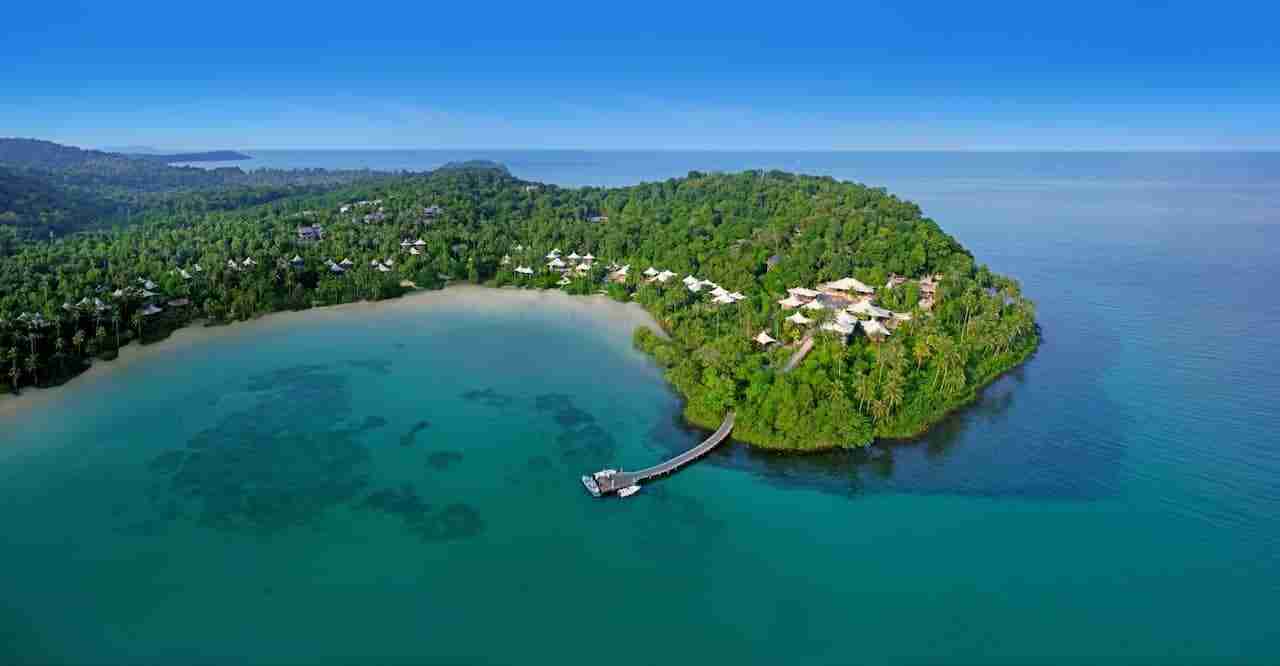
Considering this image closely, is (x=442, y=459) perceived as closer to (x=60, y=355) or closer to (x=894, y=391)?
(x=894, y=391)

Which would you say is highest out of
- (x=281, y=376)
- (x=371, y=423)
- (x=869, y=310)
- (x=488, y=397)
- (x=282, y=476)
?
(x=869, y=310)

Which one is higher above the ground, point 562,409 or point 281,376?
point 281,376

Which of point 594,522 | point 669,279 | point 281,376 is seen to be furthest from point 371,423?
point 669,279

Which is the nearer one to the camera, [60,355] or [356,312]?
[60,355]

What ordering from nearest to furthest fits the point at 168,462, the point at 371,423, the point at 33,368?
the point at 168,462 → the point at 371,423 → the point at 33,368

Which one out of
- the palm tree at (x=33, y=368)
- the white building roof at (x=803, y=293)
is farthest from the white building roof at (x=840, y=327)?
the palm tree at (x=33, y=368)

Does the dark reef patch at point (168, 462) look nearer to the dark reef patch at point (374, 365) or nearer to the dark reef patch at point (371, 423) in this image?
the dark reef patch at point (371, 423)

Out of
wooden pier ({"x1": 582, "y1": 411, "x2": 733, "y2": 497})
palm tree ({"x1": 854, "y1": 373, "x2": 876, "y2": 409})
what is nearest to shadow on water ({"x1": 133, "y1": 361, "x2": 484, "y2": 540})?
wooden pier ({"x1": 582, "y1": 411, "x2": 733, "y2": 497})
